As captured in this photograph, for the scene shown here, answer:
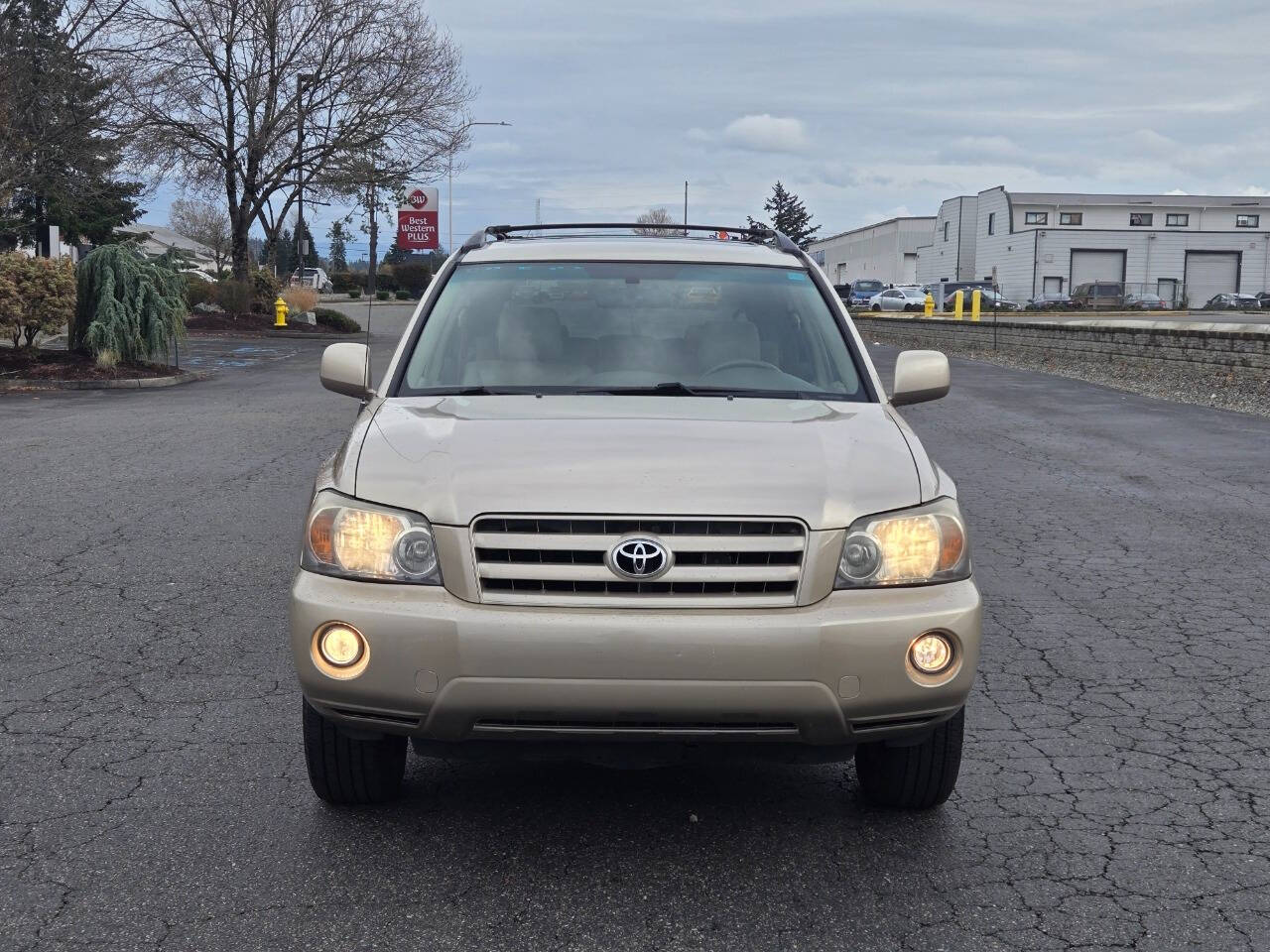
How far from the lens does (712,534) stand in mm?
3383

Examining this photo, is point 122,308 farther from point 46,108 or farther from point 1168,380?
point 1168,380

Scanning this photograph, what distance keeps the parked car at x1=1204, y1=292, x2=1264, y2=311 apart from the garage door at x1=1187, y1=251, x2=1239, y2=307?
257 inches

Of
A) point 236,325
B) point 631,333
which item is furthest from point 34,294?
point 631,333

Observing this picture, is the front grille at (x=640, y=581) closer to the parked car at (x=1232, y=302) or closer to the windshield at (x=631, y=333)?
the windshield at (x=631, y=333)

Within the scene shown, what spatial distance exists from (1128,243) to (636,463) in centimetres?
7460

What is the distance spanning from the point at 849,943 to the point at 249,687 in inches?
113

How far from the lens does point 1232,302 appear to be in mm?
64125

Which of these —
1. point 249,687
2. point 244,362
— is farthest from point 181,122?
point 249,687

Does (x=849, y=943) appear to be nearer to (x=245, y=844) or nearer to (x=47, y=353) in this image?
(x=245, y=844)

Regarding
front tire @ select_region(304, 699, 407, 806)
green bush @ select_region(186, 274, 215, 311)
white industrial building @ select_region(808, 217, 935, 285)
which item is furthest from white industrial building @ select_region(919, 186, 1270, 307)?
front tire @ select_region(304, 699, 407, 806)

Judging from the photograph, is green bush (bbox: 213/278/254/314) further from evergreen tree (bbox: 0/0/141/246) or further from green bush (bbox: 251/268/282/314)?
evergreen tree (bbox: 0/0/141/246)

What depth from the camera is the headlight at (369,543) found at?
3.45 meters

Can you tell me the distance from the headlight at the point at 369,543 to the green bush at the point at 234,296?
118 ft

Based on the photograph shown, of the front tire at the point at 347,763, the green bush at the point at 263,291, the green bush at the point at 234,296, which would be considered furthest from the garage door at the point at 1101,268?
the front tire at the point at 347,763
